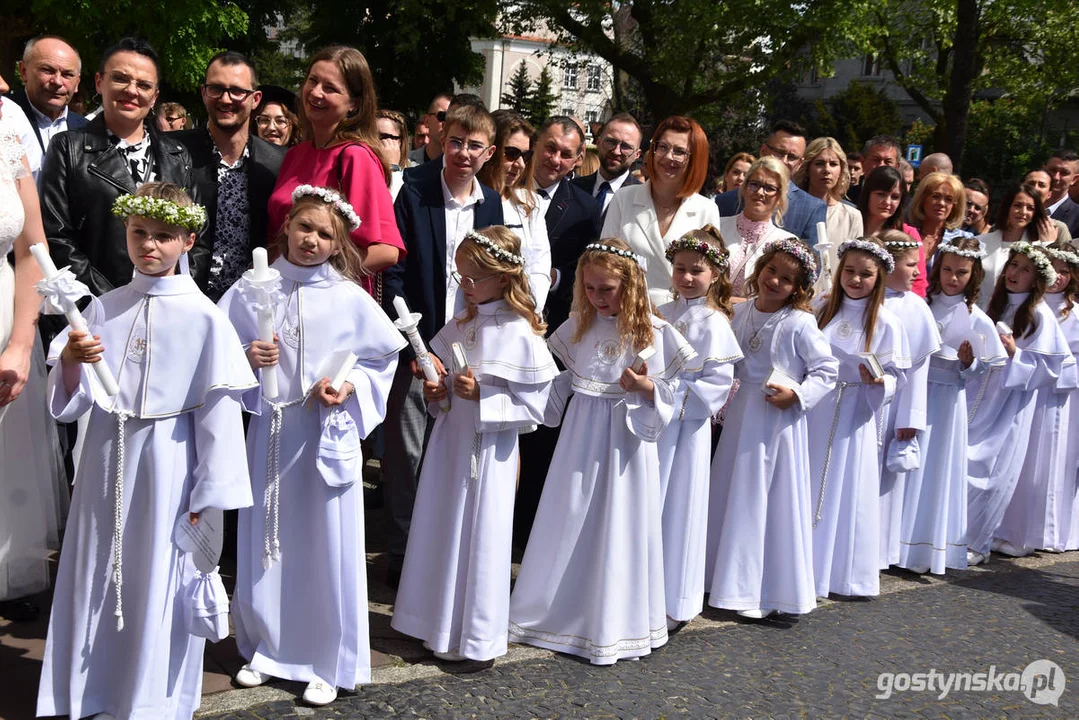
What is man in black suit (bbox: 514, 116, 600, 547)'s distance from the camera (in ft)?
21.5

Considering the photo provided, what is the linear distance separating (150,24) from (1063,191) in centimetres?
1348

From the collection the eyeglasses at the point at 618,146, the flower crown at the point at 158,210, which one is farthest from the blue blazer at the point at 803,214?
the flower crown at the point at 158,210

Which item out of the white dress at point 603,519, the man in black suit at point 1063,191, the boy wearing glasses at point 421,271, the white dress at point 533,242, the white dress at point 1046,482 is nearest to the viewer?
the white dress at point 603,519

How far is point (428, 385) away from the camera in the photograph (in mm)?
4770

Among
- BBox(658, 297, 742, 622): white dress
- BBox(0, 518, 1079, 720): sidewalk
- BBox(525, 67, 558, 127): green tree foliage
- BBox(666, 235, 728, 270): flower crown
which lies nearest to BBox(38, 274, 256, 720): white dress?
BBox(0, 518, 1079, 720): sidewalk

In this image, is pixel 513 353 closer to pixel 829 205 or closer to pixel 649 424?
pixel 649 424

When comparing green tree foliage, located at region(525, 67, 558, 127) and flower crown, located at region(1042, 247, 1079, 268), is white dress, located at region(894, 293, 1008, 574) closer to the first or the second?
flower crown, located at region(1042, 247, 1079, 268)

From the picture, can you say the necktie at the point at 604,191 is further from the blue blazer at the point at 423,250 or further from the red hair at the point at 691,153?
the blue blazer at the point at 423,250

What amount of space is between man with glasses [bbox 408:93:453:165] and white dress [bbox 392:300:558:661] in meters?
2.83

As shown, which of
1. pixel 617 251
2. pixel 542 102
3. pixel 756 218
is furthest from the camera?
pixel 542 102

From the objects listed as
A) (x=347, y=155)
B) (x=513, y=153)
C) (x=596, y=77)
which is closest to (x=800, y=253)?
(x=513, y=153)

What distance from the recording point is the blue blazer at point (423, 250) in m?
5.54

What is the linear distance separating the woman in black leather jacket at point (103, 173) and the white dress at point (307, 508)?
861mm

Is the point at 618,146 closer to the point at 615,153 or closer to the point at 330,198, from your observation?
the point at 615,153
